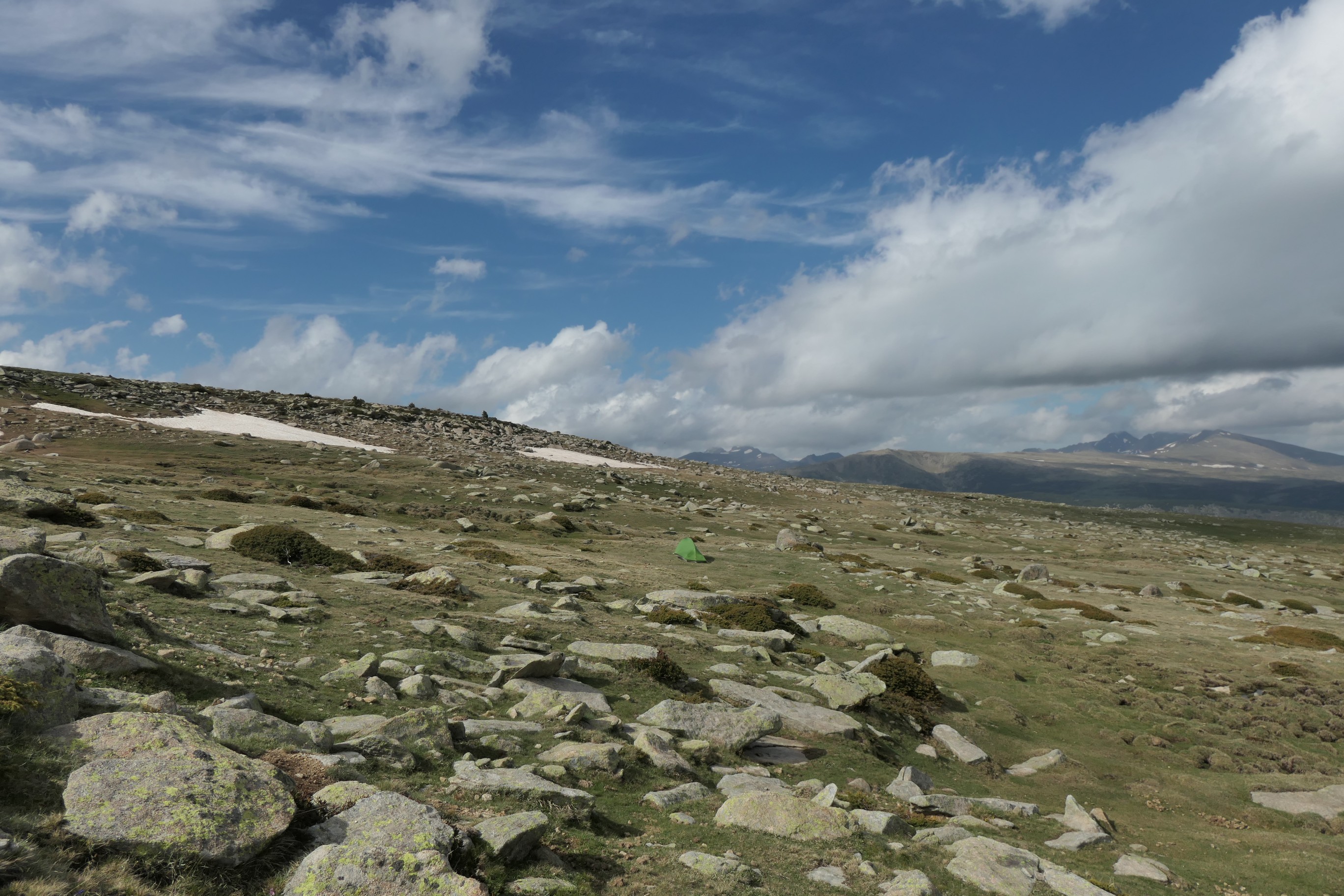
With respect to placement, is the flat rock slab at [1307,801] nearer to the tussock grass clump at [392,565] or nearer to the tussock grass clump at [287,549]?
the tussock grass clump at [392,565]

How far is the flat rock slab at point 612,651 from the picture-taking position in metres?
21.1

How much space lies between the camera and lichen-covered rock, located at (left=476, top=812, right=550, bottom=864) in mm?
8664

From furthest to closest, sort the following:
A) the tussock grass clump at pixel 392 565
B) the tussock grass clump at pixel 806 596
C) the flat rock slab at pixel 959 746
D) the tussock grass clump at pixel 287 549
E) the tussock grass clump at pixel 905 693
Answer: the tussock grass clump at pixel 806 596, the tussock grass clump at pixel 392 565, the tussock grass clump at pixel 287 549, the tussock grass clump at pixel 905 693, the flat rock slab at pixel 959 746

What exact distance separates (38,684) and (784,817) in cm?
1122

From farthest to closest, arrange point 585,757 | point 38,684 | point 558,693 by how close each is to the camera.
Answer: point 558,693, point 585,757, point 38,684

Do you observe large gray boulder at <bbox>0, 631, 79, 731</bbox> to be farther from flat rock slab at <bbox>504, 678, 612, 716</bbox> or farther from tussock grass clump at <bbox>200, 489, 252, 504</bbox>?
tussock grass clump at <bbox>200, 489, 252, 504</bbox>

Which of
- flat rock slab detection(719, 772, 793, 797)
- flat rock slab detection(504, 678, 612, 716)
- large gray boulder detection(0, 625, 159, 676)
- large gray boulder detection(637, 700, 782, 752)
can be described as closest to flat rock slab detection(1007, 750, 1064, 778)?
large gray boulder detection(637, 700, 782, 752)

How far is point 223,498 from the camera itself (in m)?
43.0

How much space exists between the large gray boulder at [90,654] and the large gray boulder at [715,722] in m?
10.5

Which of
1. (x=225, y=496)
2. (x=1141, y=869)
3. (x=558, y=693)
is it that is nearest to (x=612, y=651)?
(x=558, y=693)

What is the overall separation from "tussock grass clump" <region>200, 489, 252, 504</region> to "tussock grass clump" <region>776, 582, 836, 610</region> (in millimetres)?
34380

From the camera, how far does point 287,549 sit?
27344 mm

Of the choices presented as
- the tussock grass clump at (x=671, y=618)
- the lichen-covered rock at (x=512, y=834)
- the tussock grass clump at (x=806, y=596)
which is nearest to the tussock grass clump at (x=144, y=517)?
the tussock grass clump at (x=671, y=618)

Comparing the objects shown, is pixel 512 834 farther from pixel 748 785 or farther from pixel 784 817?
pixel 748 785
